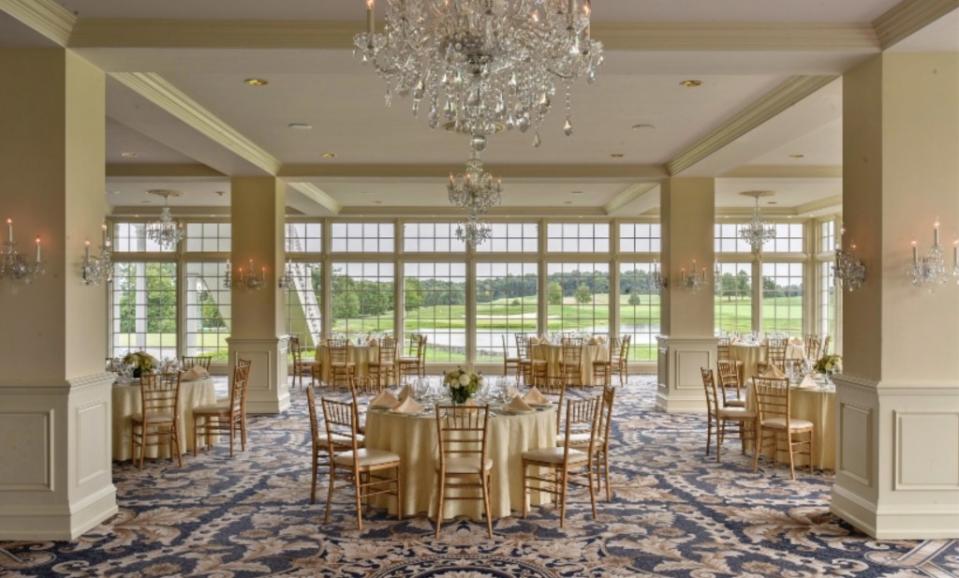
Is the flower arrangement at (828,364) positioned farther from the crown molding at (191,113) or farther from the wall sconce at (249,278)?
the wall sconce at (249,278)

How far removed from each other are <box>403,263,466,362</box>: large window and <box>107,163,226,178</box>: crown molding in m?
6.70

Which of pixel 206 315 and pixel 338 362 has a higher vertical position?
pixel 206 315

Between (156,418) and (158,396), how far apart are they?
553mm

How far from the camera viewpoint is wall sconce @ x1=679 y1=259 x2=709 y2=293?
38.6 ft

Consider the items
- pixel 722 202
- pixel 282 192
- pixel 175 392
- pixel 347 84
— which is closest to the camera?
pixel 347 84

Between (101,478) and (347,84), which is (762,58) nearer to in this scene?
(347,84)

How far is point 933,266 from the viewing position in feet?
18.4

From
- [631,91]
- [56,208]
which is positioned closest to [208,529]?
[56,208]

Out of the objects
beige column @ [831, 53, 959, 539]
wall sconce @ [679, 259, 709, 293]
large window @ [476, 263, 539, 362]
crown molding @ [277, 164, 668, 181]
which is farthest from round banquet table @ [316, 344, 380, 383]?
beige column @ [831, 53, 959, 539]

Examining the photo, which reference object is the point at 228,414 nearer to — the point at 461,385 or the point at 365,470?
the point at 365,470

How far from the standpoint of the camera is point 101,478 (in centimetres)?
619

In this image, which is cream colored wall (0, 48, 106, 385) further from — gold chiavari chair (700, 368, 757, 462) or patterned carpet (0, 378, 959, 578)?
gold chiavari chair (700, 368, 757, 462)

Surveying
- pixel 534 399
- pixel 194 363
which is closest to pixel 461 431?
pixel 534 399

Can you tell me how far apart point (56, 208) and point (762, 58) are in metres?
5.53
